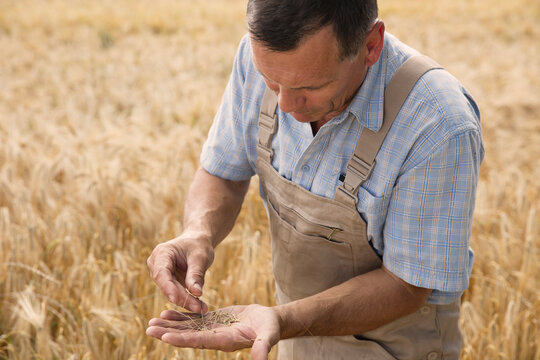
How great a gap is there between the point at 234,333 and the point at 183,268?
14.6 inches

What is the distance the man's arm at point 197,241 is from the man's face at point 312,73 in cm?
57

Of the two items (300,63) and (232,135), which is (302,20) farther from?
(232,135)

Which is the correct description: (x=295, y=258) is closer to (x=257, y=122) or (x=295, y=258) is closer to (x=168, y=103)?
(x=257, y=122)

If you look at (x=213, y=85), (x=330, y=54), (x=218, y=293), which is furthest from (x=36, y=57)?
(x=330, y=54)

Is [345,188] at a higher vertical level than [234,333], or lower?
higher

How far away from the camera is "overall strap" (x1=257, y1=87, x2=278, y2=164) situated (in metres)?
1.95

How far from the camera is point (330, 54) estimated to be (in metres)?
1.55

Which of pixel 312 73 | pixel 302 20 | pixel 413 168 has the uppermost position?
pixel 302 20

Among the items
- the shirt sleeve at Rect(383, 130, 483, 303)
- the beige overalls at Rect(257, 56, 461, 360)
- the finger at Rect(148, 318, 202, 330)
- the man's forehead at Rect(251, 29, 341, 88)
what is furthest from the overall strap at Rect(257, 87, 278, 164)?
the finger at Rect(148, 318, 202, 330)

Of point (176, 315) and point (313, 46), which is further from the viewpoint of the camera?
point (176, 315)

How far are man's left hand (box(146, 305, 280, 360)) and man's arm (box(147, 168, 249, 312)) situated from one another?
0.10 meters

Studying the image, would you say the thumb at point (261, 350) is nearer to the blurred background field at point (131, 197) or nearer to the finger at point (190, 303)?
the finger at point (190, 303)

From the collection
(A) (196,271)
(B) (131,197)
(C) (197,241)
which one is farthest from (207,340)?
(B) (131,197)

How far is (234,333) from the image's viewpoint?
1.65 meters
